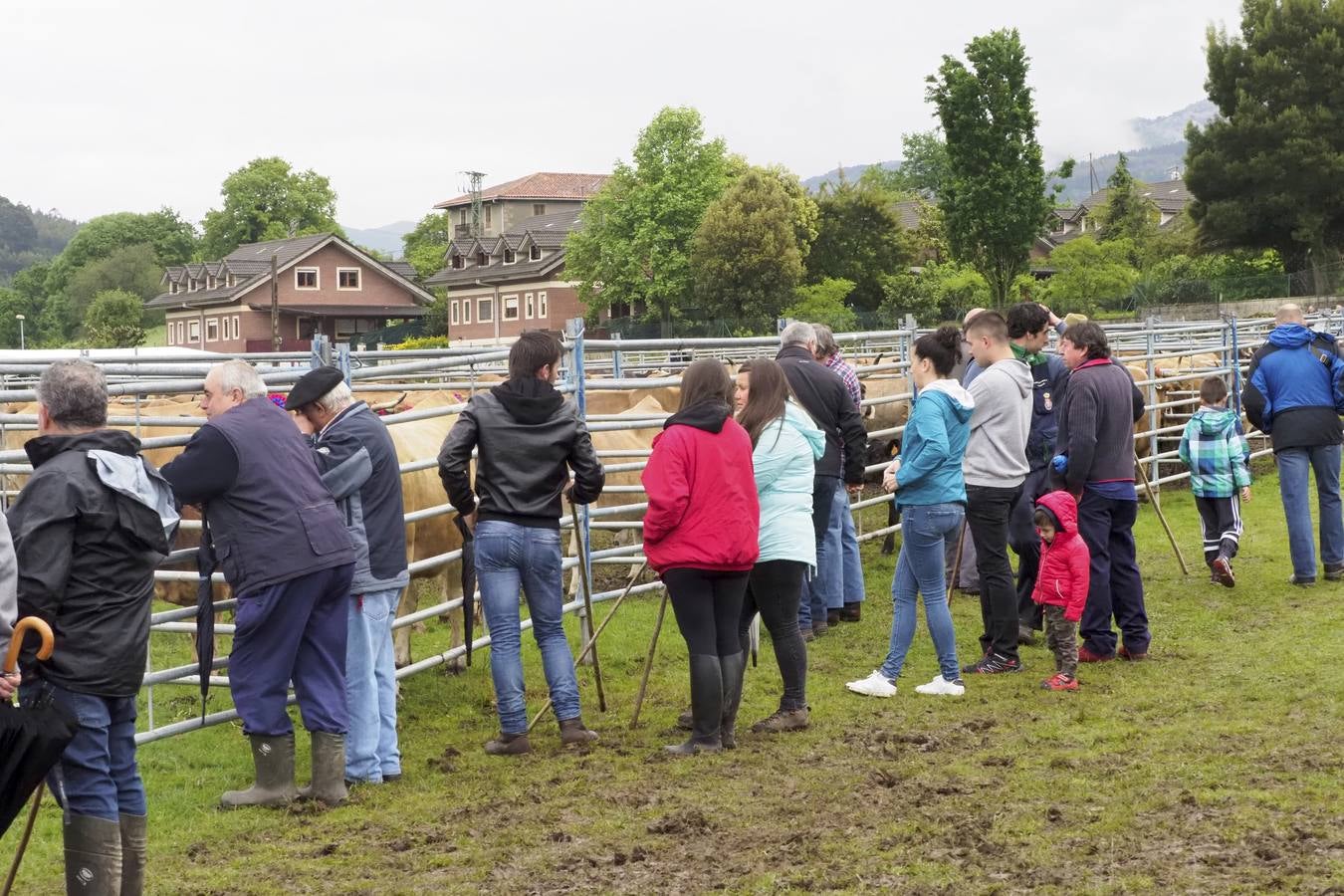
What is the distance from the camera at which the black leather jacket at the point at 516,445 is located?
6969 millimetres

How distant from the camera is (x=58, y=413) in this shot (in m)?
4.72

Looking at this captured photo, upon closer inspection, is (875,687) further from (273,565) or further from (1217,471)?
(1217,471)

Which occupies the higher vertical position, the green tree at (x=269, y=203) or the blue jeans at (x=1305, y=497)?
the green tree at (x=269, y=203)

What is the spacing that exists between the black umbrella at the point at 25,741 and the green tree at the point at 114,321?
85.9 m

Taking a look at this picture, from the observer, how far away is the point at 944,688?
800 centimetres

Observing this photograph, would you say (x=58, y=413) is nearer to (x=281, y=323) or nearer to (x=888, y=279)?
(x=888, y=279)

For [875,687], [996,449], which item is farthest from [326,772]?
[996,449]

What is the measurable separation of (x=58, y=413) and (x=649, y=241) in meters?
58.4

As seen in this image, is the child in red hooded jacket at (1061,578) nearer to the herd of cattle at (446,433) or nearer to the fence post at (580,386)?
the herd of cattle at (446,433)

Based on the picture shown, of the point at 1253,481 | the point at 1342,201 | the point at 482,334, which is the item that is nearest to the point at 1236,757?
the point at 1253,481

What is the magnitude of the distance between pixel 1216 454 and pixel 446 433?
567 centimetres

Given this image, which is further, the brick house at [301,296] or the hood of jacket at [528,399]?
the brick house at [301,296]

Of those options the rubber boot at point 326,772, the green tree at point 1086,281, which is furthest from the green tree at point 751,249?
the rubber boot at point 326,772

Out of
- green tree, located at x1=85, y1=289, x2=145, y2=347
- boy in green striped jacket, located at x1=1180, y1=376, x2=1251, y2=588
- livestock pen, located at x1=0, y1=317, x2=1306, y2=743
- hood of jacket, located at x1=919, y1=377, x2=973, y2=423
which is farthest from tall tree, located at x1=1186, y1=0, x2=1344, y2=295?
green tree, located at x1=85, y1=289, x2=145, y2=347
